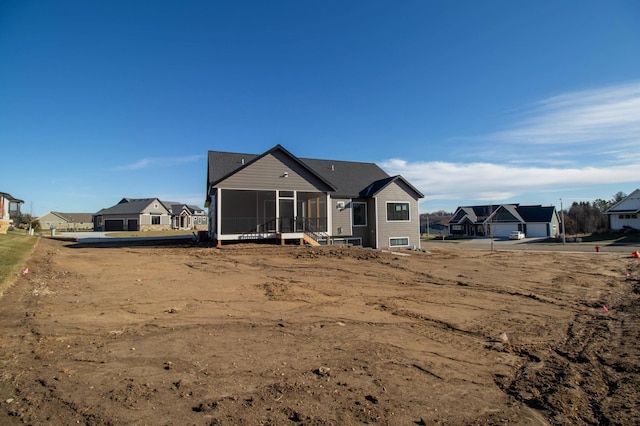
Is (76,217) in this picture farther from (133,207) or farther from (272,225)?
(272,225)

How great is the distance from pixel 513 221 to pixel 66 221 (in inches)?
4251

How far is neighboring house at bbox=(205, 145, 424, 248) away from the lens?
839 inches

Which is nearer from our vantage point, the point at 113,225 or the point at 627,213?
the point at 627,213

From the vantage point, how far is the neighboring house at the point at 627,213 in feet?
149

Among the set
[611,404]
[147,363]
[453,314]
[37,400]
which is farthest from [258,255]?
[611,404]

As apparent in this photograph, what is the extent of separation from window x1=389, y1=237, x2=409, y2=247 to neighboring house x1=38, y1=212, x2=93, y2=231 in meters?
86.3

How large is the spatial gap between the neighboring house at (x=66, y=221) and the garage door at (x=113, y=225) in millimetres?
30417

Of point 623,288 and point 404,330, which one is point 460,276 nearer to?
point 623,288

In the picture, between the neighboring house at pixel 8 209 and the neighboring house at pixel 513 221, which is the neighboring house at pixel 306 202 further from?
the neighboring house at pixel 513 221

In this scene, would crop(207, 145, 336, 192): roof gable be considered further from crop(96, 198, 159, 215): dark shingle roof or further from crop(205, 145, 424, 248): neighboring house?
crop(96, 198, 159, 215): dark shingle roof

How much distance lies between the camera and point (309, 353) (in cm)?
547

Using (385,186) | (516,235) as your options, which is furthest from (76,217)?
(516,235)

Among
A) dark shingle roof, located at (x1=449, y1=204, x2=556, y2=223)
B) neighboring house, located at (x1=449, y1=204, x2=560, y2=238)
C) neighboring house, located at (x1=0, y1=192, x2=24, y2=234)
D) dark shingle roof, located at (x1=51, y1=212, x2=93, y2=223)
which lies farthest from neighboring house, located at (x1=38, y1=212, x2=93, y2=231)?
dark shingle roof, located at (x1=449, y1=204, x2=556, y2=223)

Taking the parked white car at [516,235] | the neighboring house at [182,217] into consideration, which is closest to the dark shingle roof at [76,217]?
the neighboring house at [182,217]
